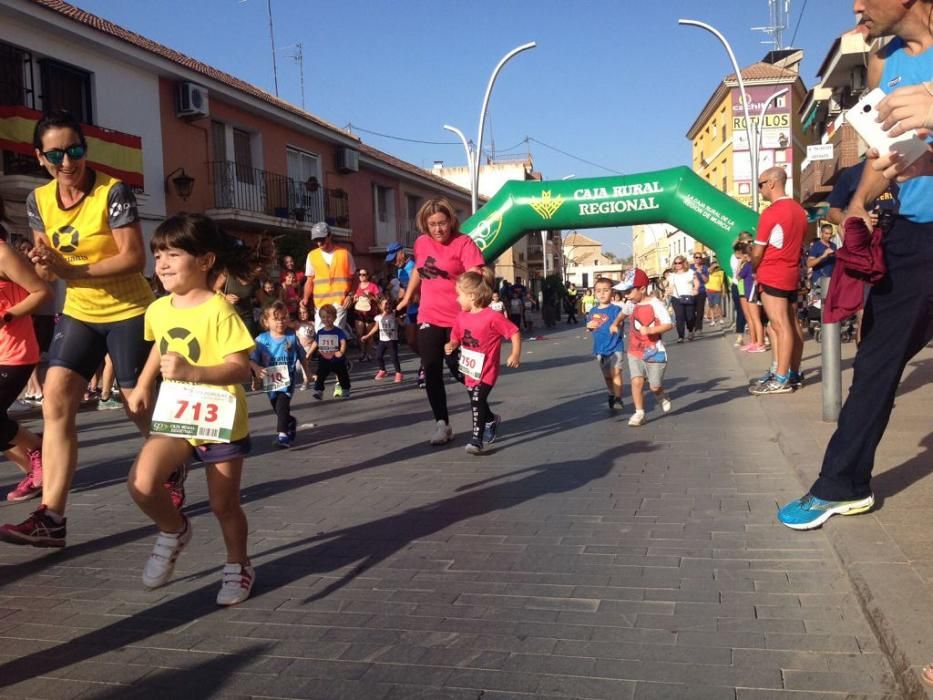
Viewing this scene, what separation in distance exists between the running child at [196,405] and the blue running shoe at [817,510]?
95.8 inches

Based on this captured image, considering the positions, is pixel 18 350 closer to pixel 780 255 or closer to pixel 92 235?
pixel 92 235

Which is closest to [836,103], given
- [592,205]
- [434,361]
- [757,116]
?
[757,116]

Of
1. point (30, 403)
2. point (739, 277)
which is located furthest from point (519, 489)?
point (739, 277)

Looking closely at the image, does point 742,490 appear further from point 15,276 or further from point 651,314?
point 15,276

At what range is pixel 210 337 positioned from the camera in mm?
3383

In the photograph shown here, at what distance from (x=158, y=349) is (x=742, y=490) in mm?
3287

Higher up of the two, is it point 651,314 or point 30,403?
point 651,314

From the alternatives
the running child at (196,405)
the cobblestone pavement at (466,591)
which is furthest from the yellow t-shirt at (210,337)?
the cobblestone pavement at (466,591)

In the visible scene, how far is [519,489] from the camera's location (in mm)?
5285

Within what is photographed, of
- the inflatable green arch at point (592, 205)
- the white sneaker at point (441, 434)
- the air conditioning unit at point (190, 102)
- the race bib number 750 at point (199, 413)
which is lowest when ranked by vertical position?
the white sneaker at point (441, 434)

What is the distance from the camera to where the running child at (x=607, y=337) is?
8188 mm

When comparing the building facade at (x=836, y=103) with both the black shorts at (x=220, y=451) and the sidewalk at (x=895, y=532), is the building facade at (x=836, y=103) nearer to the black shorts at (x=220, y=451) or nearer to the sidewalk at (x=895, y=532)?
the sidewalk at (x=895, y=532)

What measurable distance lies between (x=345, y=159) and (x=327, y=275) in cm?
1899

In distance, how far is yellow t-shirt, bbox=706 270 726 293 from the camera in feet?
77.6
